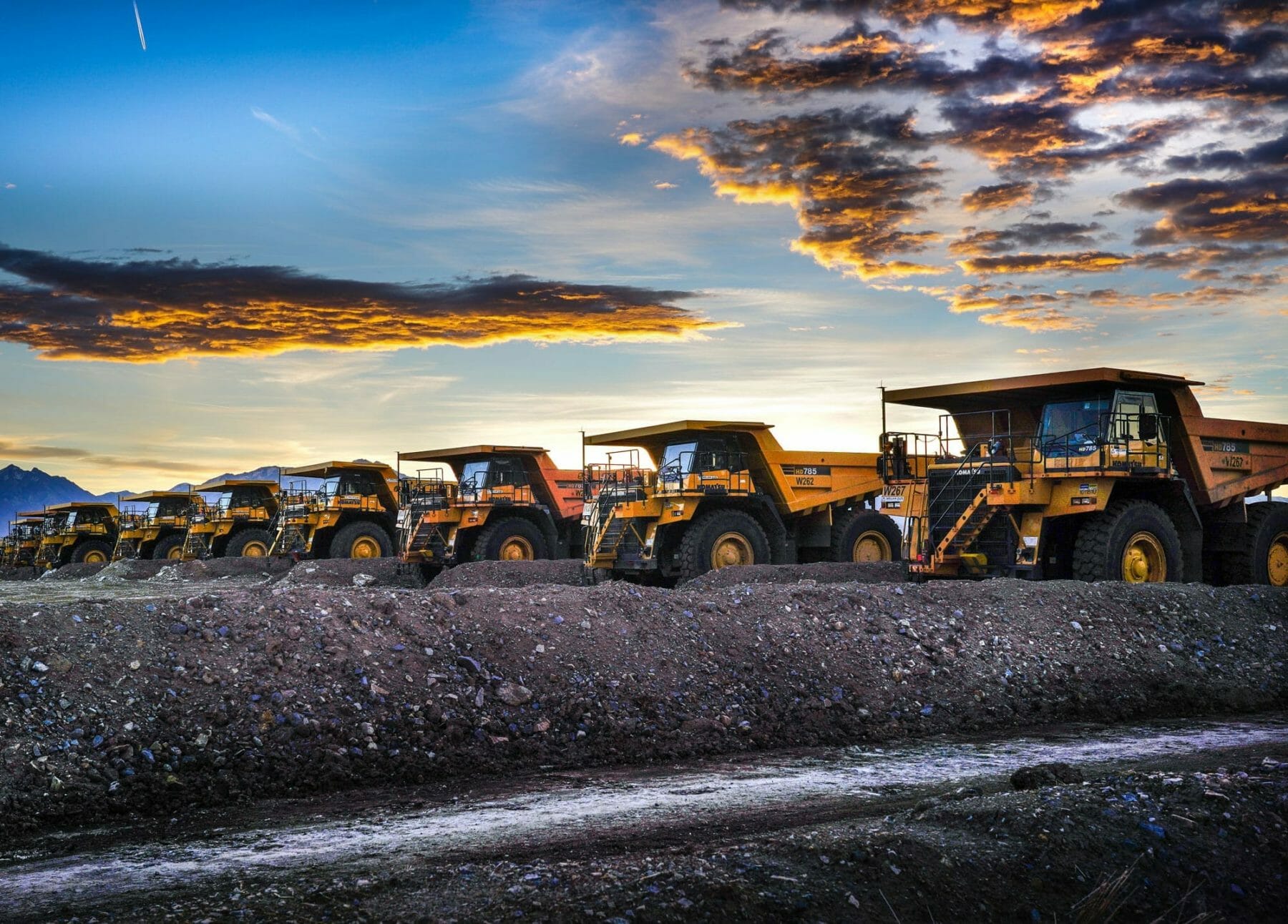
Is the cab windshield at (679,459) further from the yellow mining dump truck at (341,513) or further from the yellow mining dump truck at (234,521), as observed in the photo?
the yellow mining dump truck at (234,521)

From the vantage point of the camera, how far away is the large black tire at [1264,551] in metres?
19.0

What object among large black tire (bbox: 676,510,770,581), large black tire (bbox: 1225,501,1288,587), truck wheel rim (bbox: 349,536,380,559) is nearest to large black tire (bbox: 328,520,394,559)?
truck wheel rim (bbox: 349,536,380,559)

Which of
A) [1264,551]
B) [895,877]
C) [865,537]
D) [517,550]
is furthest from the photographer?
[517,550]

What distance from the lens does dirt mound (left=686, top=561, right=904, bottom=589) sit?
62.4 feet

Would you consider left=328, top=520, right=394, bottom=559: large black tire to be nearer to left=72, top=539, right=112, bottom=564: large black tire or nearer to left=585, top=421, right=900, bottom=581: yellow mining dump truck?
left=585, top=421, right=900, bottom=581: yellow mining dump truck

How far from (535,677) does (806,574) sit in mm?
11086

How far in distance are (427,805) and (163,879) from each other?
208 centimetres

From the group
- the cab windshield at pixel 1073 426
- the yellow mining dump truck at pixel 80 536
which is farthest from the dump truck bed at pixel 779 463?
the yellow mining dump truck at pixel 80 536

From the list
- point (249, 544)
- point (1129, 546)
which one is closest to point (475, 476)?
point (1129, 546)

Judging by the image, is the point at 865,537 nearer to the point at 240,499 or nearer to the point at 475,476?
the point at 475,476

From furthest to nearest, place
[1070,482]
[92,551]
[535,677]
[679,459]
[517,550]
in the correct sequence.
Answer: [92,551] → [517,550] → [679,459] → [1070,482] → [535,677]

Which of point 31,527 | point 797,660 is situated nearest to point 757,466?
point 797,660

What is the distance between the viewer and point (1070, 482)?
16141 mm

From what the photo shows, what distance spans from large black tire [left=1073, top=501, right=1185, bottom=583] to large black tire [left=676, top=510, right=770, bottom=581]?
606 centimetres
